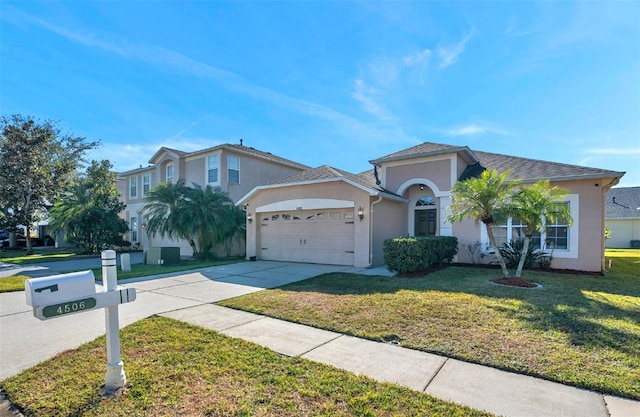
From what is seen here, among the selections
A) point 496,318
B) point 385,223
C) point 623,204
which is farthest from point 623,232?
point 496,318

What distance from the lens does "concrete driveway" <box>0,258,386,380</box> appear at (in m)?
4.54

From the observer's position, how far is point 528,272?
10836 mm

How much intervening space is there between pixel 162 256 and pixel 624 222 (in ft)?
127

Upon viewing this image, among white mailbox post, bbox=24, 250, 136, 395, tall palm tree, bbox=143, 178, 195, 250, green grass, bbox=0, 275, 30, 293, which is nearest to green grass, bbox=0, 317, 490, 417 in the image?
white mailbox post, bbox=24, 250, 136, 395

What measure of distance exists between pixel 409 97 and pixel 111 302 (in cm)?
1366

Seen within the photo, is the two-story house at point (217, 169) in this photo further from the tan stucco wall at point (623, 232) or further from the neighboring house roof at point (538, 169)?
the tan stucco wall at point (623, 232)

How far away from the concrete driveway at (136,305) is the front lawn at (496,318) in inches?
46.5

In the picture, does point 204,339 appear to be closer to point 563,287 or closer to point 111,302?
point 111,302

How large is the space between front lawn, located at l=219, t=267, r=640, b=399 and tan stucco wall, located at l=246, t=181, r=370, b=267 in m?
3.10

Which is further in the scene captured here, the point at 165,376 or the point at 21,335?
the point at 21,335

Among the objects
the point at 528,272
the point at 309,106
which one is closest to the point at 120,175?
the point at 309,106

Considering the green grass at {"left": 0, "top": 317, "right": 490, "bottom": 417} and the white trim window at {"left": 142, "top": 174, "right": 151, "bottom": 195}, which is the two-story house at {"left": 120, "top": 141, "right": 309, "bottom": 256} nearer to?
the white trim window at {"left": 142, "top": 174, "right": 151, "bottom": 195}

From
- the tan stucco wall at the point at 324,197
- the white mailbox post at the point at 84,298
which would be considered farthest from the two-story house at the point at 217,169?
the white mailbox post at the point at 84,298

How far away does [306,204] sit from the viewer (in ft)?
46.0
